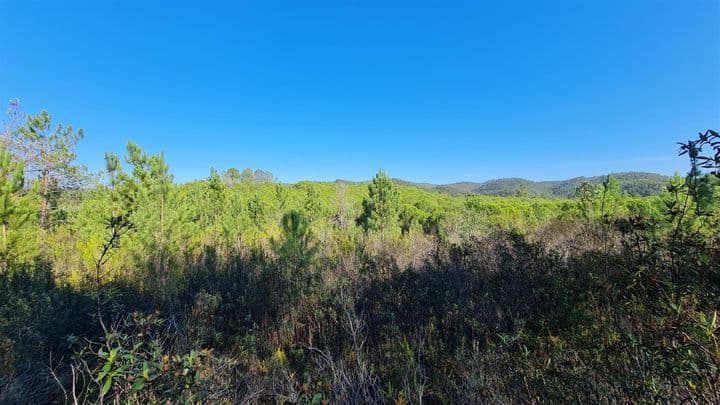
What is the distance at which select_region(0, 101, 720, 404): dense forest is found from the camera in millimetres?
1822

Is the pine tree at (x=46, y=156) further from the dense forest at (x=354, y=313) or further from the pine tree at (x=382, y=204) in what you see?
the pine tree at (x=382, y=204)

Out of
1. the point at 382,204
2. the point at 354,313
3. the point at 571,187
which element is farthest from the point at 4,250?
the point at 571,187

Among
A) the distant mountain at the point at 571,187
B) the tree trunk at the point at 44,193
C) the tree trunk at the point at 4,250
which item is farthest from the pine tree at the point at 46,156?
the distant mountain at the point at 571,187

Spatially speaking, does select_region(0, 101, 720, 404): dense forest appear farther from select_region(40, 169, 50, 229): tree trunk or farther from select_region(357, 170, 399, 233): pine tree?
select_region(357, 170, 399, 233): pine tree

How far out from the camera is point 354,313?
2.97 metres

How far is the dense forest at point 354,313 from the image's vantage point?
71.7 inches

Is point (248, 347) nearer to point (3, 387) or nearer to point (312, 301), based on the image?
point (312, 301)

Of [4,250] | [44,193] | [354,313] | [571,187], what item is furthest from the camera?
[571,187]

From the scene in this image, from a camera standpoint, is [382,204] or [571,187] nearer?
[382,204]

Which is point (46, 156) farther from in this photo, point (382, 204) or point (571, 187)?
A: point (571, 187)

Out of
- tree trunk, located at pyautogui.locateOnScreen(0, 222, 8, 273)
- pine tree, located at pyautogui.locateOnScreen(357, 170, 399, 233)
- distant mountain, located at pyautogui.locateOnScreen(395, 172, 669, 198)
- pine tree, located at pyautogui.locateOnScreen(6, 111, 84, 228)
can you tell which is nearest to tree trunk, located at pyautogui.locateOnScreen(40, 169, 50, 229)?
pine tree, located at pyautogui.locateOnScreen(6, 111, 84, 228)

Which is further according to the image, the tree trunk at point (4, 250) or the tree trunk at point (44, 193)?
the tree trunk at point (44, 193)

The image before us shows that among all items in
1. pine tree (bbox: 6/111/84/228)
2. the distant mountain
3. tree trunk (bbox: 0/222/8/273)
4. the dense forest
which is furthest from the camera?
the distant mountain

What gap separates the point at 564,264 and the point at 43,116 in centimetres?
1921
